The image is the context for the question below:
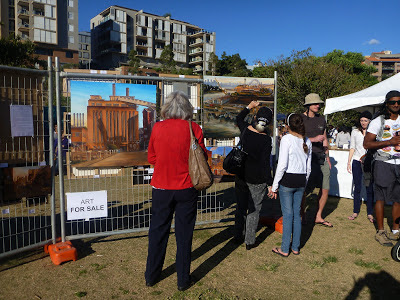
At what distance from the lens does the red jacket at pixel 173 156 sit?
3.06 meters

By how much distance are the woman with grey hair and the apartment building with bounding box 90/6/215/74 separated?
80.6 metres

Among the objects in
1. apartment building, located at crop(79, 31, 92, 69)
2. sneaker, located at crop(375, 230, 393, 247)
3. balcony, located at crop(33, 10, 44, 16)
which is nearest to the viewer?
sneaker, located at crop(375, 230, 393, 247)

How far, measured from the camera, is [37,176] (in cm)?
384

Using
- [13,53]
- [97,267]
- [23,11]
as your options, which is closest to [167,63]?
[23,11]

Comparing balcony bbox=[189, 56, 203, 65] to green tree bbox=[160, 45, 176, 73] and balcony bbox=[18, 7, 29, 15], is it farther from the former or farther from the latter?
balcony bbox=[18, 7, 29, 15]

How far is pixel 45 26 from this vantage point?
61.4 meters

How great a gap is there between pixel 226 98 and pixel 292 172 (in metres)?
2.01

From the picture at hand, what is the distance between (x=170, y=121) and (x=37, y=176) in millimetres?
1947

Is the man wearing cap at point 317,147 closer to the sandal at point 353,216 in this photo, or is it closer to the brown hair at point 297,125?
the sandal at point 353,216

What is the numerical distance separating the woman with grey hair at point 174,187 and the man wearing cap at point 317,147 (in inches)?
99.9

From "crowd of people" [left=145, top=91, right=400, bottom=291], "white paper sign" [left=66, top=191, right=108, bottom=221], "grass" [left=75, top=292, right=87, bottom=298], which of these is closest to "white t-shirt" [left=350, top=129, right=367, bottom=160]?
"crowd of people" [left=145, top=91, right=400, bottom=291]

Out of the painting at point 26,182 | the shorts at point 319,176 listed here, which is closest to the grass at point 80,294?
the painting at point 26,182

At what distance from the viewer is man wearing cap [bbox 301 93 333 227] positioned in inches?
198

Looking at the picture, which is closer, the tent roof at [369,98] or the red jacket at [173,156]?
the red jacket at [173,156]
